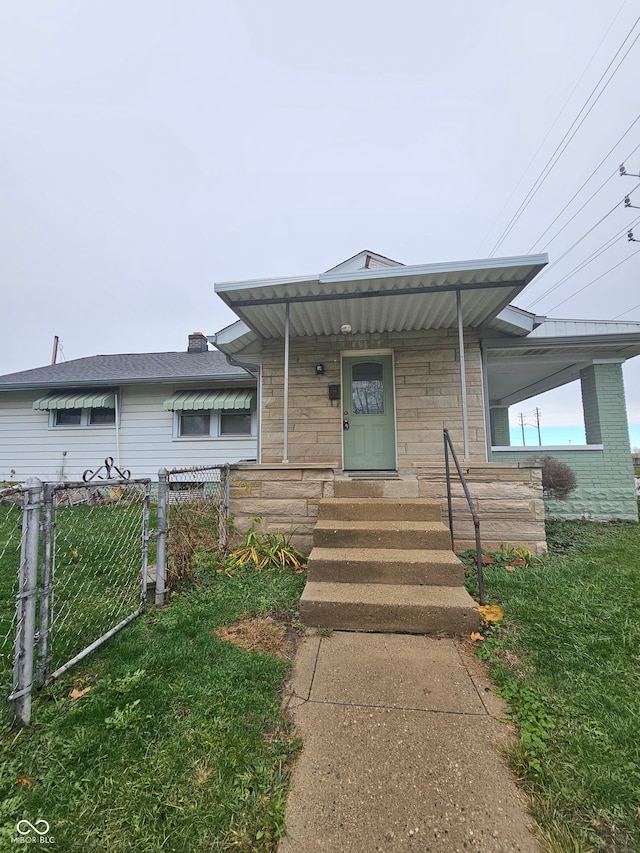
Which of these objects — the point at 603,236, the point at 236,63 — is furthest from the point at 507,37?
the point at 603,236

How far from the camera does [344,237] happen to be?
19047mm

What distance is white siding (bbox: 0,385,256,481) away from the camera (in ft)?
28.8

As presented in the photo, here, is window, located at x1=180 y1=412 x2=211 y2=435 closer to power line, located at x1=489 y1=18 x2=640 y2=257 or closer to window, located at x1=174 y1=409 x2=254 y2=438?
window, located at x1=174 y1=409 x2=254 y2=438

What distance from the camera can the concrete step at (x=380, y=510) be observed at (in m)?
3.77

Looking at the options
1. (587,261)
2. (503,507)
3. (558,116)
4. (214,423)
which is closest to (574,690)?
(503,507)

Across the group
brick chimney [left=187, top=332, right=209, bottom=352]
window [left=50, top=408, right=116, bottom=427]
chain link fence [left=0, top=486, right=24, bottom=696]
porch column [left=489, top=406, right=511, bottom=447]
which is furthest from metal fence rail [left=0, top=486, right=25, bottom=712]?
porch column [left=489, top=406, right=511, bottom=447]

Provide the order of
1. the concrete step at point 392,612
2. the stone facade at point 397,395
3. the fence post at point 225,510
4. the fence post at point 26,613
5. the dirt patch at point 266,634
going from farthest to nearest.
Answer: the stone facade at point 397,395 < the fence post at point 225,510 < the concrete step at point 392,612 < the dirt patch at point 266,634 < the fence post at point 26,613

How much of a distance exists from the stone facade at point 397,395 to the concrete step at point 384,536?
2.23 metres

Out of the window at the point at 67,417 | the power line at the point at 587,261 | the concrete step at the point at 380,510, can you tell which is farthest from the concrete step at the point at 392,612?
the power line at the point at 587,261

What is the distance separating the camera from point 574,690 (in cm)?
190

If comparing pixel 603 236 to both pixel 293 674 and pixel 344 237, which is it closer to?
pixel 344 237

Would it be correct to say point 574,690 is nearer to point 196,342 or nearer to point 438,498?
point 438,498

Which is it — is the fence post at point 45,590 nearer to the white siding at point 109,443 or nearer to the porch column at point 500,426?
the white siding at point 109,443

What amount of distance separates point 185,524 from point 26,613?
1.74 metres
